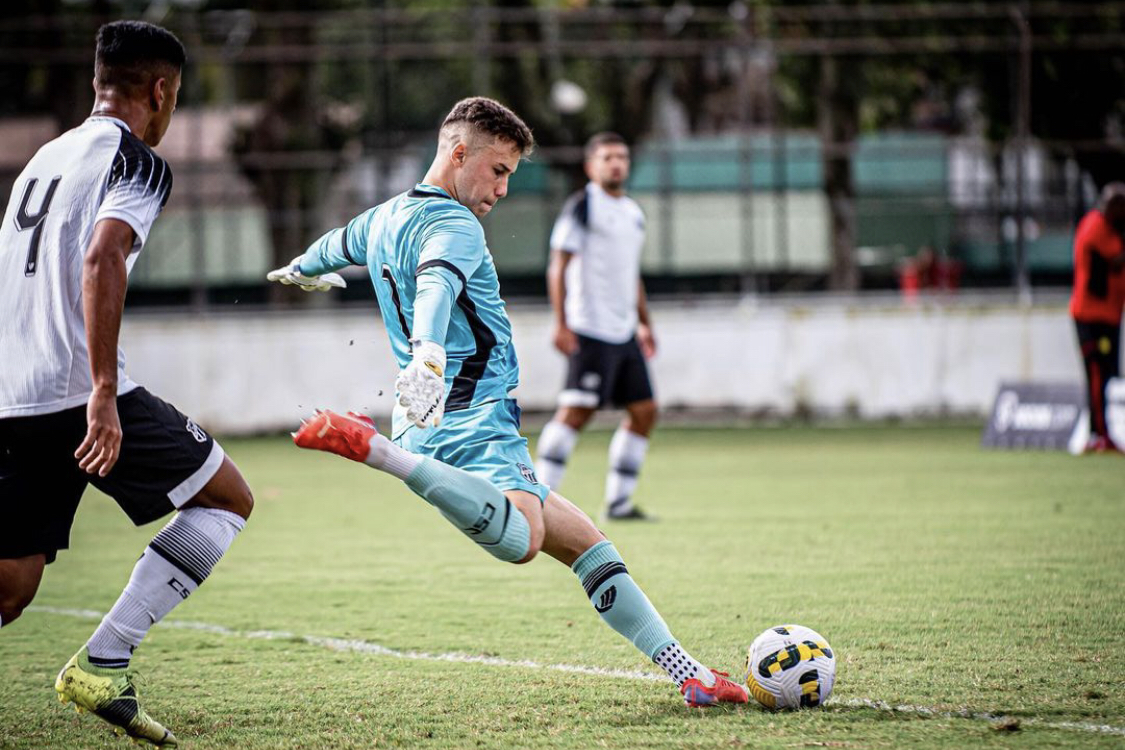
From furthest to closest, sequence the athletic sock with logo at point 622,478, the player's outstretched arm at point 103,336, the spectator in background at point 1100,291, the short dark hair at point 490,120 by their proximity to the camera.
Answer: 1. the spectator in background at point 1100,291
2. the athletic sock with logo at point 622,478
3. the short dark hair at point 490,120
4. the player's outstretched arm at point 103,336

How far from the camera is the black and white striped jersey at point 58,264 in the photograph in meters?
4.45

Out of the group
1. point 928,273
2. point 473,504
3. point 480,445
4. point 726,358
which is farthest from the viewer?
point 928,273

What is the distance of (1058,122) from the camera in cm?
1855

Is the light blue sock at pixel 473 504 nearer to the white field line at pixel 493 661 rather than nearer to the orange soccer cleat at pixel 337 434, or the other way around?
the orange soccer cleat at pixel 337 434

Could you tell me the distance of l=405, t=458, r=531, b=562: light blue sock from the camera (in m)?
4.47

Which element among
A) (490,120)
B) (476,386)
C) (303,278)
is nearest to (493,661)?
(476,386)

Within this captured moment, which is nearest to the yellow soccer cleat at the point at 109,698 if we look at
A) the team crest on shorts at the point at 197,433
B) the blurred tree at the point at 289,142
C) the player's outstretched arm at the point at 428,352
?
the team crest on shorts at the point at 197,433

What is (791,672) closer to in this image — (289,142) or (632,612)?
(632,612)

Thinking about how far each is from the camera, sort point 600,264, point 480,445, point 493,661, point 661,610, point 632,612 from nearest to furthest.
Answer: point 480,445
point 632,612
point 493,661
point 661,610
point 600,264

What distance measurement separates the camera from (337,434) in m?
4.22

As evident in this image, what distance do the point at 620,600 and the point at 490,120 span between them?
1.63 meters

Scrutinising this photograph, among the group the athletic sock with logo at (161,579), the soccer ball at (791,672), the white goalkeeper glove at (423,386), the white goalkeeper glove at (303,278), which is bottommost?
the soccer ball at (791,672)

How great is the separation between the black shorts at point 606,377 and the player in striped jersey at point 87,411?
19.0ft

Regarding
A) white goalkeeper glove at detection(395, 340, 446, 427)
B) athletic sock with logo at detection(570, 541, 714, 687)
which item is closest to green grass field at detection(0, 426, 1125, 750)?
athletic sock with logo at detection(570, 541, 714, 687)
